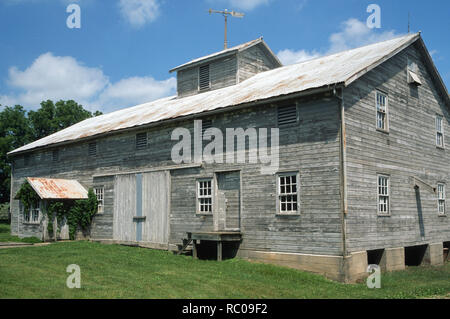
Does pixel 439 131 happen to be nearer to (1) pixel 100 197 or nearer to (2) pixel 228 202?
(2) pixel 228 202

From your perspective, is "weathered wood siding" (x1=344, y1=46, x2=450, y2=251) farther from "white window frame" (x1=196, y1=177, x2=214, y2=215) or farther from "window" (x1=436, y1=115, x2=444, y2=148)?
"white window frame" (x1=196, y1=177, x2=214, y2=215)

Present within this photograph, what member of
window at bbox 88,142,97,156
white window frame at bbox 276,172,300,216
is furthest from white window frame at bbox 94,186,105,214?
white window frame at bbox 276,172,300,216

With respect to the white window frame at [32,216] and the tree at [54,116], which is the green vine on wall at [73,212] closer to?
the white window frame at [32,216]

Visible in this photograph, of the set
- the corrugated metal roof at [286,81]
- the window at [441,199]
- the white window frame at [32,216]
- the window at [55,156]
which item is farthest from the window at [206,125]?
the window at [55,156]

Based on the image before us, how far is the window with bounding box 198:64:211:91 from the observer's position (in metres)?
25.0

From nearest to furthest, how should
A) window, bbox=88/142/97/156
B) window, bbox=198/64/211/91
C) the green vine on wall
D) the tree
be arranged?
the green vine on wall < window, bbox=88/142/97/156 < window, bbox=198/64/211/91 < the tree

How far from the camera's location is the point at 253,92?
18.7 m

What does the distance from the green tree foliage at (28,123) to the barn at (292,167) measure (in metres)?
26.6

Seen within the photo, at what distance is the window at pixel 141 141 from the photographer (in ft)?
69.7

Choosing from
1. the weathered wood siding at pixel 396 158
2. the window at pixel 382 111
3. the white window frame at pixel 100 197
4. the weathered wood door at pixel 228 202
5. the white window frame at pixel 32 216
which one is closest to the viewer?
the weathered wood siding at pixel 396 158

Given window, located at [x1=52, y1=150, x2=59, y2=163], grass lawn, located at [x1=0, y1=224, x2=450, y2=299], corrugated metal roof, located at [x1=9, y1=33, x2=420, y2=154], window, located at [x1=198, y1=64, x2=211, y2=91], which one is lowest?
grass lawn, located at [x1=0, y1=224, x2=450, y2=299]

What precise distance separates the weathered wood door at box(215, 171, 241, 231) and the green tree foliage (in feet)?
118

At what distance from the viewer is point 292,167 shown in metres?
15.8

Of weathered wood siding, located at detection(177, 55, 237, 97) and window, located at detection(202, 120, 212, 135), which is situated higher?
weathered wood siding, located at detection(177, 55, 237, 97)
